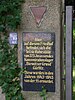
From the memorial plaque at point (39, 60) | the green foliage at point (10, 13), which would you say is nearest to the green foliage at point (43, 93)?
the memorial plaque at point (39, 60)

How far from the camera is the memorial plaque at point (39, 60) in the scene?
609 cm

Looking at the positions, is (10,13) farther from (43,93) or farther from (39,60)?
(43,93)

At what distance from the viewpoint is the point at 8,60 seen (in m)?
6.24

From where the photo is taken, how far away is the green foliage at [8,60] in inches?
242

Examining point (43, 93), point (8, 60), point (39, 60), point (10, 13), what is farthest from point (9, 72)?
point (10, 13)

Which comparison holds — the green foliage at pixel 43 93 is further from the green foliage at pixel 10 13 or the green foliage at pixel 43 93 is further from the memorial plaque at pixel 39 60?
the green foliage at pixel 10 13

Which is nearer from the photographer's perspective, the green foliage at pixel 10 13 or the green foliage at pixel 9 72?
the green foliage at pixel 10 13

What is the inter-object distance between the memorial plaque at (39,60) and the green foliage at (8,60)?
162mm

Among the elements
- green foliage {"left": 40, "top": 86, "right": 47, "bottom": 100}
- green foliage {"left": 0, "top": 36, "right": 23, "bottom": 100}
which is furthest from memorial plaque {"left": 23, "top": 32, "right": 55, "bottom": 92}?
green foliage {"left": 0, "top": 36, "right": 23, "bottom": 100}

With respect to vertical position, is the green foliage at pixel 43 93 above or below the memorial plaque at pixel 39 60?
below

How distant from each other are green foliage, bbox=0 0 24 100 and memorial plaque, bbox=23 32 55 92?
0.16m

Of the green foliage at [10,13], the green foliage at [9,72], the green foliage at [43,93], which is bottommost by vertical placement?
the green foliage at [43,93]

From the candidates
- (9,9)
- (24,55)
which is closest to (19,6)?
(9,9)

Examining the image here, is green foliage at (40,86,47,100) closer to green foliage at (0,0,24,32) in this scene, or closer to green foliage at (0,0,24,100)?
green foliage at (0,0,24,100)
